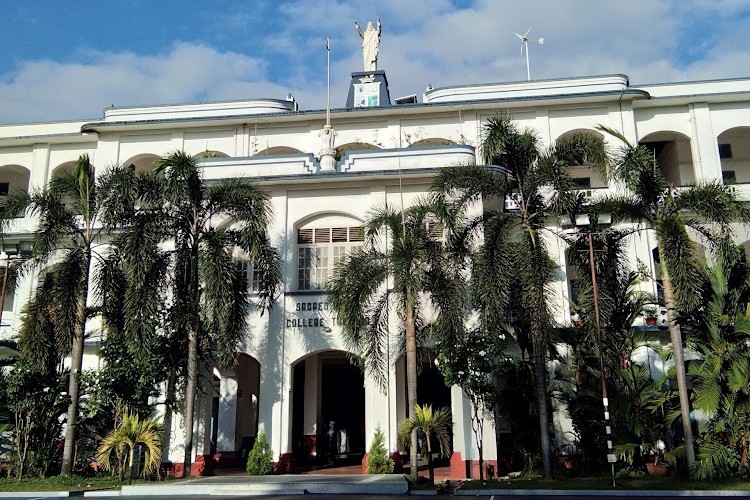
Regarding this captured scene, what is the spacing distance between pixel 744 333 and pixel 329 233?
12123mm

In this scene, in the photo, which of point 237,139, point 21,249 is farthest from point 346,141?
point 21,249

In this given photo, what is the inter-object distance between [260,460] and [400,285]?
6.63 meters

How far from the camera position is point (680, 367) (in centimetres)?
1767

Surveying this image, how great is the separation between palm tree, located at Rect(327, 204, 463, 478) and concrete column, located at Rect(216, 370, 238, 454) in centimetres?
562

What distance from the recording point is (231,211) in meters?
19.9

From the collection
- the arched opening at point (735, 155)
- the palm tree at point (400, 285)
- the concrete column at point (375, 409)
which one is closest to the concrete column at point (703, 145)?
the arched opening at point (735, 155)

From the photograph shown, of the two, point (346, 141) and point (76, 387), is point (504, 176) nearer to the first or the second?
point (346, 141)

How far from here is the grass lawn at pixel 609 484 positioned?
15.7m

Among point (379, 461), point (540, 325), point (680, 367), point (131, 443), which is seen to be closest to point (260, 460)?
point (379, 461)

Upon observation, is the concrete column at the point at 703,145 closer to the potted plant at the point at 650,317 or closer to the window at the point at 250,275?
the potted plant at the point at 650,317

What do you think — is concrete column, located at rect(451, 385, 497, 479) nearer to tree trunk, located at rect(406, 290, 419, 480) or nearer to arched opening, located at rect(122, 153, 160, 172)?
tree trunk, located at rect(406, 290, 419, 480)

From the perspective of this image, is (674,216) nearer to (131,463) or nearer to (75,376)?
(131,463)

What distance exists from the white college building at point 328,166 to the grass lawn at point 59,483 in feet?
8.82

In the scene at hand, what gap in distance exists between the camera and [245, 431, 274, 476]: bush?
19844 mm
